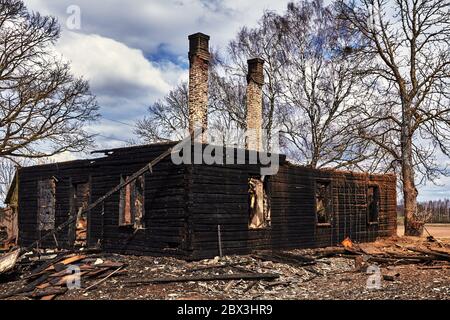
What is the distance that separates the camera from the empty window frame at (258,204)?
16.7m

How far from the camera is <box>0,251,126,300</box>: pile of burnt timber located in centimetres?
1138

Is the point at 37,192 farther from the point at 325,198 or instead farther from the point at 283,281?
the point at 283,281

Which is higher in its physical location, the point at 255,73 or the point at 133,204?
the point at 255,73

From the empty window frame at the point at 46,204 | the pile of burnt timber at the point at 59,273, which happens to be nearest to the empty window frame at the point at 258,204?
the pile of burnt timber at the point at 59,273

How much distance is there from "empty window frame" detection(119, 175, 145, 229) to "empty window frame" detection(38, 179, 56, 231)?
4588 millimetres

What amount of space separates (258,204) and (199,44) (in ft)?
20.5

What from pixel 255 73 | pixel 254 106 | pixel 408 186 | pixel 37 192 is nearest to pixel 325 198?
pixel 254 106

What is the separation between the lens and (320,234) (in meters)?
19.7

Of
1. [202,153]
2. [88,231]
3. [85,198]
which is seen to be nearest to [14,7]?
[85,198]

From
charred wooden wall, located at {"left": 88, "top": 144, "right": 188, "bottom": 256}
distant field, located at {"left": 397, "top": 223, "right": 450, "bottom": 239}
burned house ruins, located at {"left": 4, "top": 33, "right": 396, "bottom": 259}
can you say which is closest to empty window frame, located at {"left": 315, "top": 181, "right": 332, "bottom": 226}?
burned house ruins, located at {"left": 4, "top": 33, "right": 396, "bottom": 259}

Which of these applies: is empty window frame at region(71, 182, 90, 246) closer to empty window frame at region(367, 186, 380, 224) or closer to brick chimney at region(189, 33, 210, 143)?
brick chimney at region(189, 33, 210, 143)

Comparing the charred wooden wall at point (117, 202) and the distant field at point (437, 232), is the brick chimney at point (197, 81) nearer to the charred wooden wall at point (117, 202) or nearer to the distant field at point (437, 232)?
the charred wooden wall at point (117, 202)

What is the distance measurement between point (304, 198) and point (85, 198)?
328 inches

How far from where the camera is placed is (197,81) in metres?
18.0
